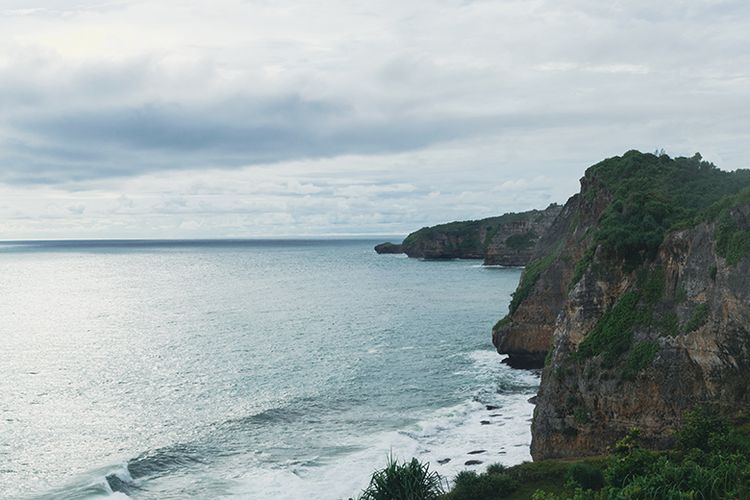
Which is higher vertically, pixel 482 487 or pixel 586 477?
pixel 586 477

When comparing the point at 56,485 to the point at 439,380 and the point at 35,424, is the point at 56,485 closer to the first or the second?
the point at 35,424

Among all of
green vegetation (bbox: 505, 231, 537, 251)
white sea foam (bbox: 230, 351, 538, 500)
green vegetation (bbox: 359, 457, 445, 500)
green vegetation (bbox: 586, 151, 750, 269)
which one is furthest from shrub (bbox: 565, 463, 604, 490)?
green vegetation (bbox: 505, 231, 537, 251)

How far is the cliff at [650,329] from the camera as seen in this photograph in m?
28.0

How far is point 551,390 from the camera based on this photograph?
33125mm

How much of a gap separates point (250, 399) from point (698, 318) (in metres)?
29.9

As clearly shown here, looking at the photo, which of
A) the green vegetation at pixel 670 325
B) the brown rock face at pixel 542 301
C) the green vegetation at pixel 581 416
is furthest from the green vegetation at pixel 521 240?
the green vegetation at pixel 581 416

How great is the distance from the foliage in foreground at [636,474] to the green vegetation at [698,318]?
3.67 meters

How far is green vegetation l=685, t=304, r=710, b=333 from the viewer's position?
2880cm

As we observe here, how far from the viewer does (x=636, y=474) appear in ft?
75.9

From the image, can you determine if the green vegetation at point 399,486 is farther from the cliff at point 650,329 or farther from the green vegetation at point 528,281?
the green vegetation at point 528,281

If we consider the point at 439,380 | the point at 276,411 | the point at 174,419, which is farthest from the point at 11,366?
the point at 439,380

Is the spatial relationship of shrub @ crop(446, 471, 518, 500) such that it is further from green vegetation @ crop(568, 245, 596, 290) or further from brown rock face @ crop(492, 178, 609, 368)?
brown rock face @ crop(492, 178, 609, 368)

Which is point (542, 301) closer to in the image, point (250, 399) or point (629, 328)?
point (629, 328)

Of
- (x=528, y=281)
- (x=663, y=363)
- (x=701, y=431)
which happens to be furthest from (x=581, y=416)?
(x=528, y=281)
